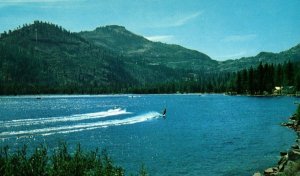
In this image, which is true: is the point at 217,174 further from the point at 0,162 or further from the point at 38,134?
the point at 38,134

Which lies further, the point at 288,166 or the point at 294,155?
the point at 294,155

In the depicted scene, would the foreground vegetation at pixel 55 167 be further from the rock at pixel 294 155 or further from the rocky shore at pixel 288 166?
the rock at pixel 294 155

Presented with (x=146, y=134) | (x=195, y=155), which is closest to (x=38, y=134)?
(x=146, y=134)

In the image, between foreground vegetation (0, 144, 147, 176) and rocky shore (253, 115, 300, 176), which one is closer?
foreground vegetation (0, 144, 147, 176)

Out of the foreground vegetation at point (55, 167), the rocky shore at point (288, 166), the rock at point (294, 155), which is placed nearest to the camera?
the foreground vegetation at point (55, 167)

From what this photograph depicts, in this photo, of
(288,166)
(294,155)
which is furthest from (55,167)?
(294,155)

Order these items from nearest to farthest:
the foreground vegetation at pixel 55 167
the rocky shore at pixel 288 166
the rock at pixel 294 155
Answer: the foreground vegetation at pixel 55 167 → the rocky shore at pixel 288 166 → the rock at pixel 294 155

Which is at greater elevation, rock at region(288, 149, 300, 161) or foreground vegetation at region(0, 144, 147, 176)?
foreground vegetation at region(0, 144, 147, 176)

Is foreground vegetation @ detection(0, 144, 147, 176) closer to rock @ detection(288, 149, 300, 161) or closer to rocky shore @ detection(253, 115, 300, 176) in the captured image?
rocky shore @ detection(253, 115, 300, 176)

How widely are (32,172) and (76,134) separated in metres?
51.6

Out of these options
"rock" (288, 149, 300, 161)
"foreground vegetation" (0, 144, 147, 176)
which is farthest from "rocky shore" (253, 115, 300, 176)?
"foreground vegetation" (0, 144, 147, 176)

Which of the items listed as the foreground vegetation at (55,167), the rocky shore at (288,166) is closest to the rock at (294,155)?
the rocky shore at (288,166)

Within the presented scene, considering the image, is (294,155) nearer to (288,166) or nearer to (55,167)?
(288,166)

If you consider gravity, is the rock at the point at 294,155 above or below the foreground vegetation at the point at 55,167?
below
